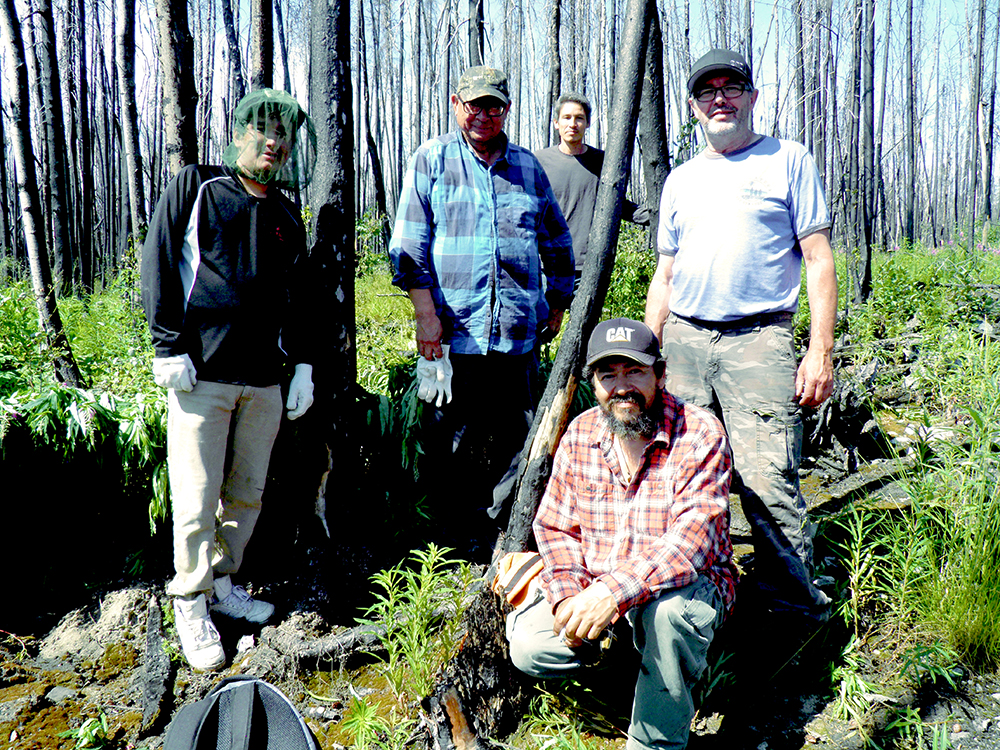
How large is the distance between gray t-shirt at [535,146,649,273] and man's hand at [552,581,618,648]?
9.46ft

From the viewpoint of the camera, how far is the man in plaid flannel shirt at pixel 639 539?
6.37ft

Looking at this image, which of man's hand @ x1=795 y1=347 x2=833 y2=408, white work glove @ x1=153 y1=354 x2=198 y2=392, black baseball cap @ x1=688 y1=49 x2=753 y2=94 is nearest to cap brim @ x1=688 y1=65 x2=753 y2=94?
black baseball cap @ x1=688 y1=49 x2=753 y2=94

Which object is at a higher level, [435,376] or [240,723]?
[435,376]

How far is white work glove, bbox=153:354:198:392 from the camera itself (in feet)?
8.02

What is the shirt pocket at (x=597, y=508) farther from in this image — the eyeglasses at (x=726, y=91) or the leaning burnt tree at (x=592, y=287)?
the eyeglasses at (x=726, y=91)

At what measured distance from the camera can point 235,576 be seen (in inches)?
124

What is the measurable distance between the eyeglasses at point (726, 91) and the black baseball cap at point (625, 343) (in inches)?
39.9

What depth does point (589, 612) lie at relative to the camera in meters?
1.91

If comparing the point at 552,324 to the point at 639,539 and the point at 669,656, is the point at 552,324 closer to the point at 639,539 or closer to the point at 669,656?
the point at 639,539

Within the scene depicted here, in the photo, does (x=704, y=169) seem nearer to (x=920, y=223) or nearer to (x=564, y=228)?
(x=564, y=228)

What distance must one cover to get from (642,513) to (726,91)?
1.61m

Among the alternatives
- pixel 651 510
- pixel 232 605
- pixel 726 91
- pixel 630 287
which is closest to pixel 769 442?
pixel 651 510

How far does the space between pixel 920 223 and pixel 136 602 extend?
33234 millimetres

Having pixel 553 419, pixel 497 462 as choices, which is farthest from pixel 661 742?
pixel 497 462
